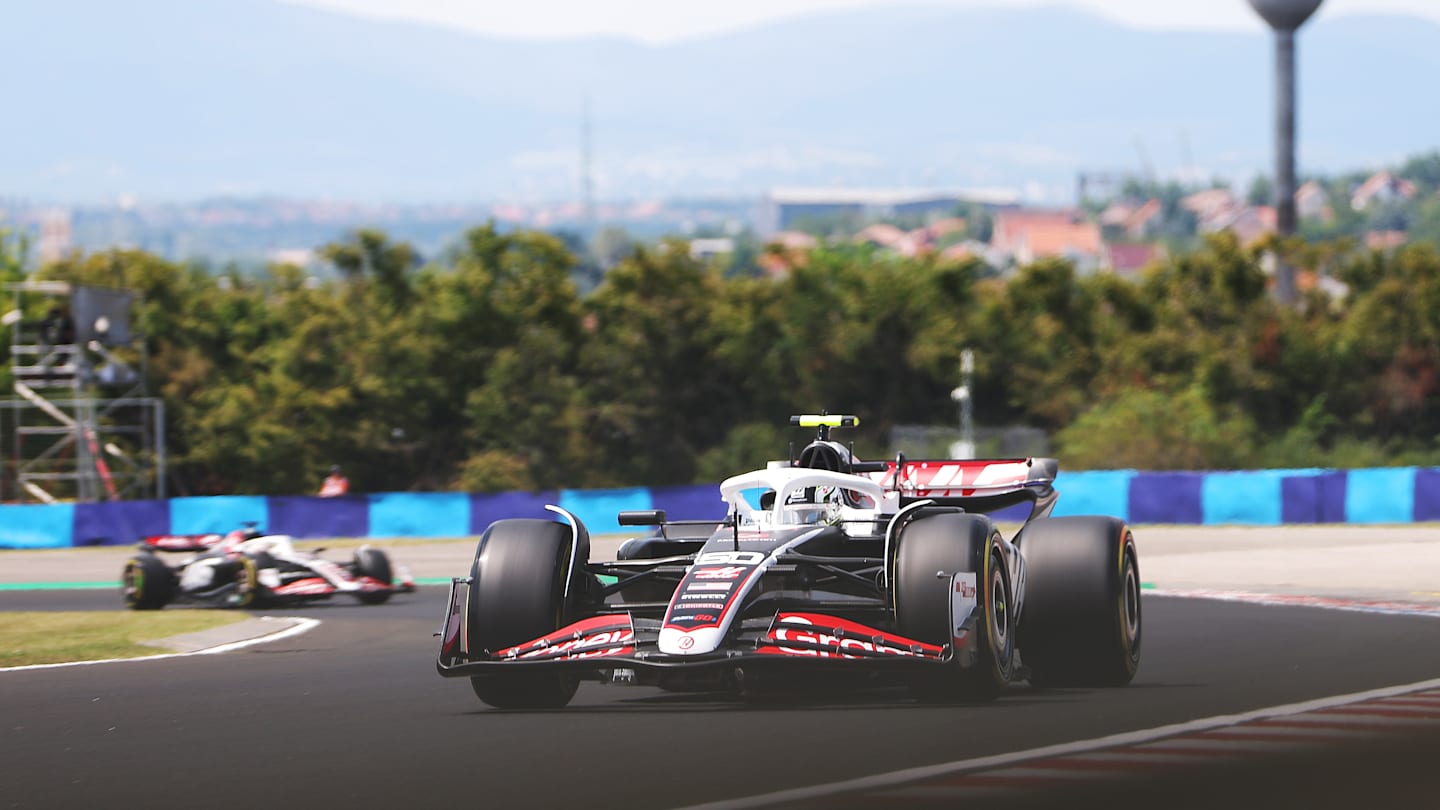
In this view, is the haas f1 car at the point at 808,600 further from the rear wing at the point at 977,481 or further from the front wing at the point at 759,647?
the rear wing at the point at 977,481

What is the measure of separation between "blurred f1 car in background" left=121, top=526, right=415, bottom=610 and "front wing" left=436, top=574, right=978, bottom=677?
11.8 metres

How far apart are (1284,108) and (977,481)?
2560 inches

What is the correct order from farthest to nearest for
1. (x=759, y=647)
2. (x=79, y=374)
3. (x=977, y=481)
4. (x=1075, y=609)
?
(x=79, y=374), (x=977, y=481), (x=1075, y=609), (x=759, y=647)

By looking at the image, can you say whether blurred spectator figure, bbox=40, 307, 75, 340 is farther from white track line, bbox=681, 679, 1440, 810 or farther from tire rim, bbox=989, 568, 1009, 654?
white track line, bbox=681, 679, 1440, 810

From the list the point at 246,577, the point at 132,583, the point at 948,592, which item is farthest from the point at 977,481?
the point at 132,583

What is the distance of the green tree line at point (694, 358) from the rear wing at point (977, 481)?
47.4 m

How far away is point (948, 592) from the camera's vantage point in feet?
38.7

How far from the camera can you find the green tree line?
66250 mm

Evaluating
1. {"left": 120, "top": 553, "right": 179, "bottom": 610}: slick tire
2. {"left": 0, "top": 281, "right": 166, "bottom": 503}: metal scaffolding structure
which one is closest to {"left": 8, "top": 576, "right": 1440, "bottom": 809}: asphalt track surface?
{"left": 120, "top": 553, "right": 179, "bottom": 610}: slick tire

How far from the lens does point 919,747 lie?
412 inches

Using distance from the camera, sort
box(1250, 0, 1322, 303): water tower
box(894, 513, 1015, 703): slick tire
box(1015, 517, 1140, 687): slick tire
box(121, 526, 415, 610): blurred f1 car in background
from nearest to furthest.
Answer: box(894, 513, 1015, 703): slick tire
box(1015, 517, 1140, 687): slick tire
box(121, 526, 415, 610): blurred f1 car in background
box(1250, 0, 1322, 303): water tower

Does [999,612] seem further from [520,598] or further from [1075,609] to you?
[520,598]

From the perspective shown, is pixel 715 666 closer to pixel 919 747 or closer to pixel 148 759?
pixel 919 747

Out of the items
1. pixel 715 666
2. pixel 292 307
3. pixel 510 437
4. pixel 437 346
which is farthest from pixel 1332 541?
pixel 292 307
